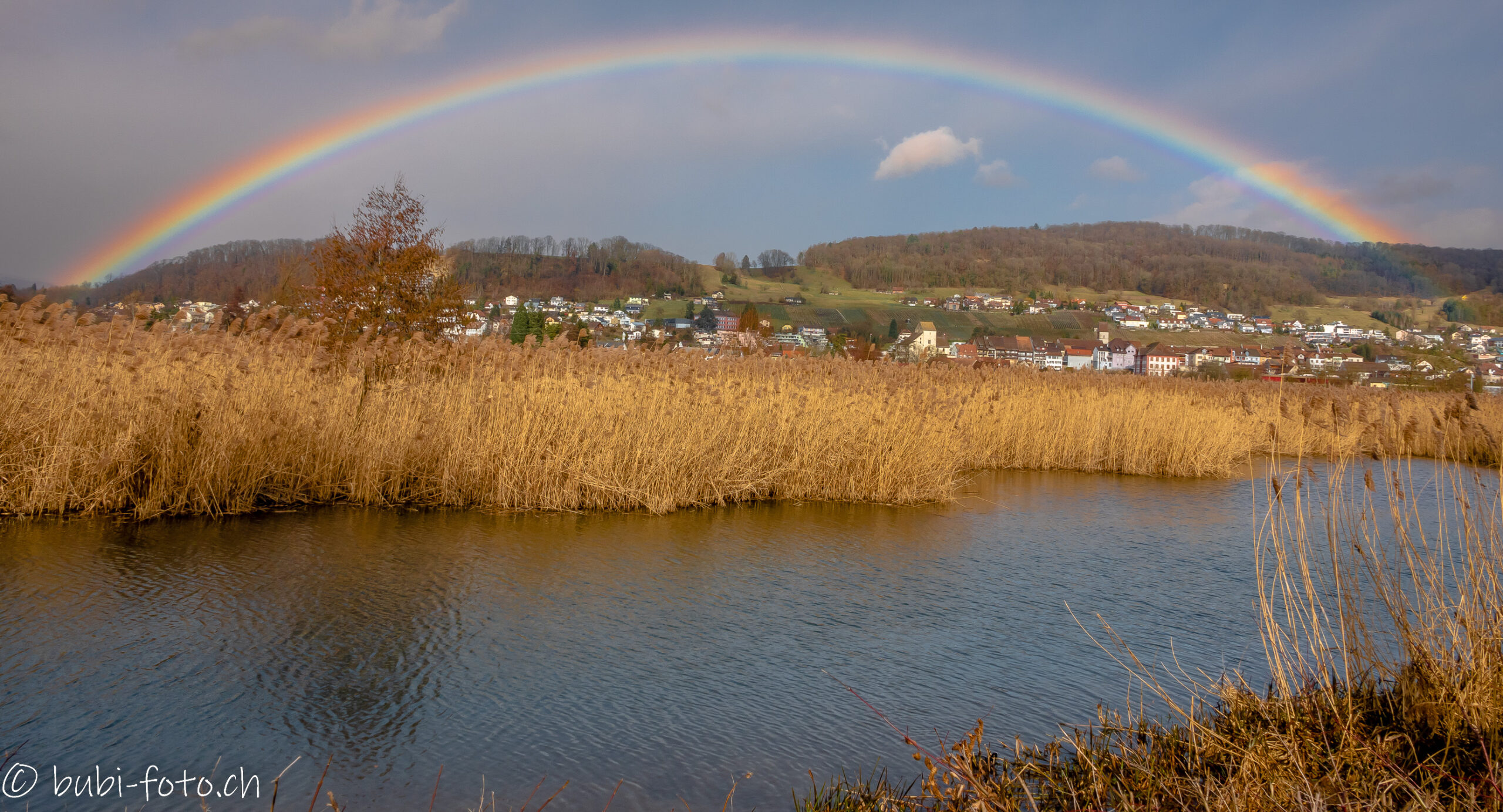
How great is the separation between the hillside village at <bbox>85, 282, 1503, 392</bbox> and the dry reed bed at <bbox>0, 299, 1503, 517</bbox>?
51.0 inches

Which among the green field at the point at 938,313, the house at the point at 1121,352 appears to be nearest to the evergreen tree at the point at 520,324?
the green field at the point at 938,313

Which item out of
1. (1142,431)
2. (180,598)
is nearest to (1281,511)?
(180,598)

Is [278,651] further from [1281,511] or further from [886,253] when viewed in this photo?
[886,253]

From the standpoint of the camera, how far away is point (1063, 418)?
14172 mm

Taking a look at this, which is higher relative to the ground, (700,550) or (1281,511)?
(1281,511)

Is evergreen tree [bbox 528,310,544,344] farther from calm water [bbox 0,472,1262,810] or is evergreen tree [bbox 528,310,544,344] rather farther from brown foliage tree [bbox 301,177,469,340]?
calm water [bbox 0,472,1262,810]

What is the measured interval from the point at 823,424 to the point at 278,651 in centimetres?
636

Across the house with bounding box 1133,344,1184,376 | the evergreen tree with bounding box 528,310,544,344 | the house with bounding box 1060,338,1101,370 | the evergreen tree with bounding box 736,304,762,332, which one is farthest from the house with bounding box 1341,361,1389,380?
the evergreen tree with bounding box 528,310,544,344

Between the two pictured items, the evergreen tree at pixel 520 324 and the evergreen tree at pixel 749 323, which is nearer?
the evergreen tree at pixel 749 323

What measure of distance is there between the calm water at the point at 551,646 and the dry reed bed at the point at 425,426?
1.41 feet

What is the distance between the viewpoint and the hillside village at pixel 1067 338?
15539mm

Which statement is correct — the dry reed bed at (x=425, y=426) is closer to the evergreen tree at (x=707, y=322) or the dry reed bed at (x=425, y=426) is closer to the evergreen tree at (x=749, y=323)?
the evergreen tree at (x=749, y=323)

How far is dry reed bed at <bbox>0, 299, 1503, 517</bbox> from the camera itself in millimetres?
7359

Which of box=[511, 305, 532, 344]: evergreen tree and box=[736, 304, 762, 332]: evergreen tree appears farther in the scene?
box=[511, 305, 532, 344]: evergreen tree
